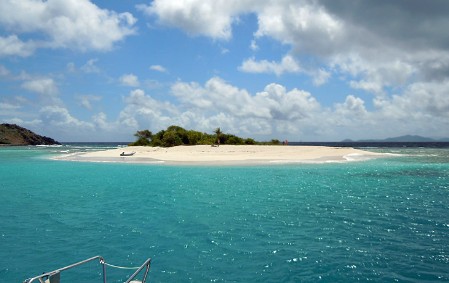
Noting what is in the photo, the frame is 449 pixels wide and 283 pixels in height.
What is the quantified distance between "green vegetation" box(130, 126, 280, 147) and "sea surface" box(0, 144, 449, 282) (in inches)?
2466

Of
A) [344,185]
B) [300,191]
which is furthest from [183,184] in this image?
[344,185]

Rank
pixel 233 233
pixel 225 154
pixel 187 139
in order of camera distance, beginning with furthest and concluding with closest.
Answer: pixel 187 139 < pixel 225 154 < pixel 233 233

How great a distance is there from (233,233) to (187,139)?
79190mm

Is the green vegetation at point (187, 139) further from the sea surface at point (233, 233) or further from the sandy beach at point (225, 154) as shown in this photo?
the sea surface at point (233, 233)

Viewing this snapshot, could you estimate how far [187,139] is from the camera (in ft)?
308

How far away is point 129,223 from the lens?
17.2 metres

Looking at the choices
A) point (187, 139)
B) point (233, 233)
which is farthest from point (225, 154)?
point (233, 233)

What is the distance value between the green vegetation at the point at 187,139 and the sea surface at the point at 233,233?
62649 mm

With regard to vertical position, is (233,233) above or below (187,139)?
below

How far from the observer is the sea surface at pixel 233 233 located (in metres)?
11.3

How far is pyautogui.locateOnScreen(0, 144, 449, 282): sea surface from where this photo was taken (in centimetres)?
1126

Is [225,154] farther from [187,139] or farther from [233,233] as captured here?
[233,233]

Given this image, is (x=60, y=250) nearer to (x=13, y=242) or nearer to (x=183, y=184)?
(x=13, y=242)

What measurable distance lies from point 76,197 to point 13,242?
1083 cm
